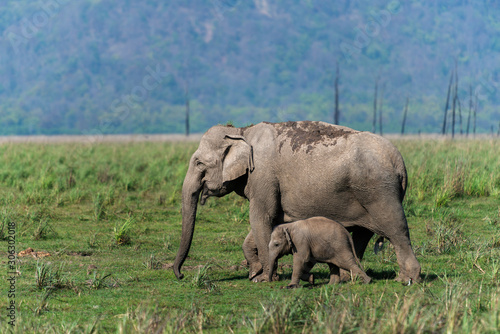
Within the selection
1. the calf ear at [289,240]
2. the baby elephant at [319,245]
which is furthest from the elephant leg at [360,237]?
the calf ear at [289,240]

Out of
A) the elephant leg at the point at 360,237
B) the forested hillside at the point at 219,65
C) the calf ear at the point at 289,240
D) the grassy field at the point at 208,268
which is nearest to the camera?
the grassy field at the point at 208,268

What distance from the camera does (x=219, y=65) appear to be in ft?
561

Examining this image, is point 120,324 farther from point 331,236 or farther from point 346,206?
point 346,206

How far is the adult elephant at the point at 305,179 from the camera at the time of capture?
7.92 m

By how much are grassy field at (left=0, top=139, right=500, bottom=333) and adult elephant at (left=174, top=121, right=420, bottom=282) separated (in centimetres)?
64

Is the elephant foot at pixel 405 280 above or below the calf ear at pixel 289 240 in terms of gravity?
below

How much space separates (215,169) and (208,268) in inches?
59.0

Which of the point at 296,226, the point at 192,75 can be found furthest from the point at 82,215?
the point at 192,75

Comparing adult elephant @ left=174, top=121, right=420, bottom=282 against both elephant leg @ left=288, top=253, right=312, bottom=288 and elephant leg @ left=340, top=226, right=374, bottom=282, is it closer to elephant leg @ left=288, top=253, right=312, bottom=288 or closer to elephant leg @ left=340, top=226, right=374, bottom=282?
elephant leg @ left=340, top=226, right=374, bottom=282

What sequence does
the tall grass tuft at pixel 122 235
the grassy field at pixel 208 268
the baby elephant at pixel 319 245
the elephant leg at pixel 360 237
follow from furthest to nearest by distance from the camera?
the tall grass tuft at pixel 122 235, the elephant leg at pixel 360 237, the baby elephant at pixel 319 245, the grassy field at pixel 208 268

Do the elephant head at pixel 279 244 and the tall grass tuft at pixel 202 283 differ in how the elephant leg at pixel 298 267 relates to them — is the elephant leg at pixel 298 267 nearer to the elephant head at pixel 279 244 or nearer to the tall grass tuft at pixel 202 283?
the elephant head at pixel 279 244

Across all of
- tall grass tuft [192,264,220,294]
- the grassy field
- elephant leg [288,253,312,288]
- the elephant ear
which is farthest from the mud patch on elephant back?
tall grass tuft [192,264,220,294]

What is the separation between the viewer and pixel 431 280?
8188 millimetres

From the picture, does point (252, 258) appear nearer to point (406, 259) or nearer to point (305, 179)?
point (305, 179)
